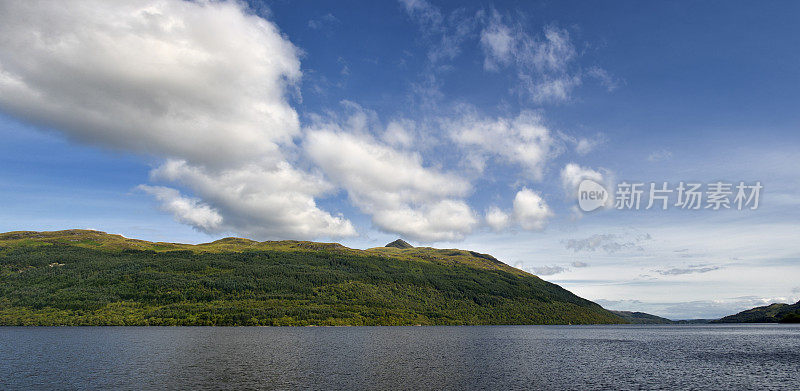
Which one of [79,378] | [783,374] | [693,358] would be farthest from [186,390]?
[693,358]

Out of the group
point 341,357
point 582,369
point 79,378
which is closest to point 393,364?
point 341,357

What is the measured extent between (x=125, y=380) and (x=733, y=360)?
15076 centimetres

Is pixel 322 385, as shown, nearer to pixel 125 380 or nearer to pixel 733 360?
pixel 125 380

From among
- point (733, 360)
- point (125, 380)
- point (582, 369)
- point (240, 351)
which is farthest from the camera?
point (240, 351)

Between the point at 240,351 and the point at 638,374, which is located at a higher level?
the point at 638,374

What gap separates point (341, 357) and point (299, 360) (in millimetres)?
13227

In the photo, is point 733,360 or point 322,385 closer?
point 322,385

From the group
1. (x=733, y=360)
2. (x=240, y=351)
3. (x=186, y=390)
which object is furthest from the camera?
(x=240, y=351)

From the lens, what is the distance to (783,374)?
86500 mm

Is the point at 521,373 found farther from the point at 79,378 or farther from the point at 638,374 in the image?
the point at 79,378

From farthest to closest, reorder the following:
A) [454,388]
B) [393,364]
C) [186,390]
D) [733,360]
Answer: [733,360] → [393,364] → [454,388] → [186,390]

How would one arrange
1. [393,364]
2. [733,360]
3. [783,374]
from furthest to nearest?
[733,360] < [393,364] < [783,374]

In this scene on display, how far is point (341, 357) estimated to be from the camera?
11669 cm

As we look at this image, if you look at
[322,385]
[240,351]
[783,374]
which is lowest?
[240,351]
